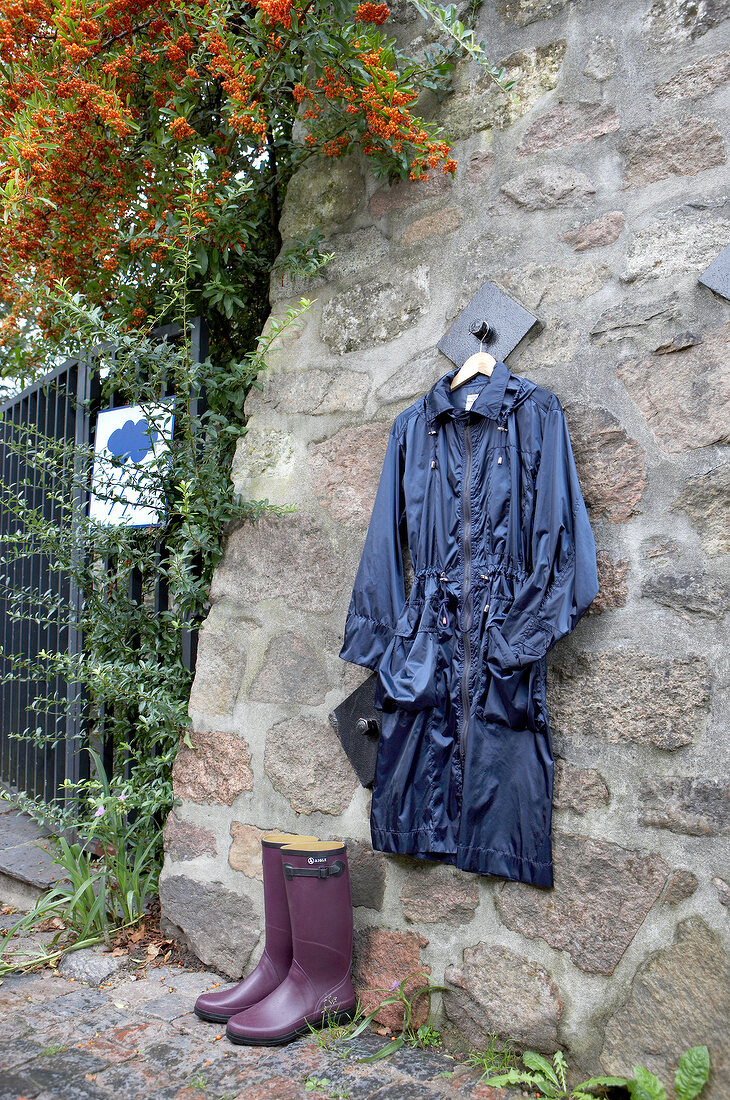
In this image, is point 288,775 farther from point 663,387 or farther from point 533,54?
point 533,54

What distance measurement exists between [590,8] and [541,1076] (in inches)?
101

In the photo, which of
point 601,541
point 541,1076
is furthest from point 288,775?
point 601,541

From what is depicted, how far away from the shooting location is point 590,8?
2.04 meters

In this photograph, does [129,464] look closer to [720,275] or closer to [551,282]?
[551,282]

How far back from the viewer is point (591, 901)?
5.81ft

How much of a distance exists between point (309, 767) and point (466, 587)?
75 cm

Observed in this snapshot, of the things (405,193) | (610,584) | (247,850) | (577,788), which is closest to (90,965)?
(247,850)

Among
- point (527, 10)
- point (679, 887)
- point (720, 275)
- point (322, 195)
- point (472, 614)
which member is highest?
point (527, 10)

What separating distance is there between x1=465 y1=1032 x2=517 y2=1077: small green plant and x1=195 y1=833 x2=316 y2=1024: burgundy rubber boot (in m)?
0.57

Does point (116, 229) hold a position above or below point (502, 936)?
above

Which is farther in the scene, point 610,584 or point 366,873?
point 366,873

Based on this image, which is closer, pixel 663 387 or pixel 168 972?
pixel 663 387

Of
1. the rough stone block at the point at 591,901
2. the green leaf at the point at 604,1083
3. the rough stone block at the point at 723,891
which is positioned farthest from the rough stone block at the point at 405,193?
the green leaf at the point at 604,1083

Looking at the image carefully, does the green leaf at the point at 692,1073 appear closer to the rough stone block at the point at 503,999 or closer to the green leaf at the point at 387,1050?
the rough stone block at the point at 503,999
